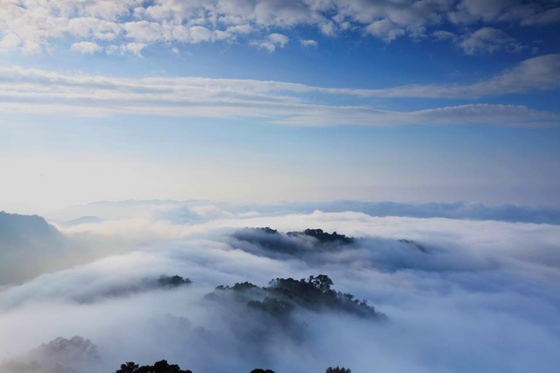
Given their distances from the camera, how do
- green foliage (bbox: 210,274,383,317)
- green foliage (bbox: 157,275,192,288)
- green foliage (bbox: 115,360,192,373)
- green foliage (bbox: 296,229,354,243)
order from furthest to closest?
green foliage (bbox: 296,229,354,243) → green foliage (bbox: 157,275,192,288) → green foliage (bbox: 210,274,383,317) → green foliage (bbox: 115,360,192,373)

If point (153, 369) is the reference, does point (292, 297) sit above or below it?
below

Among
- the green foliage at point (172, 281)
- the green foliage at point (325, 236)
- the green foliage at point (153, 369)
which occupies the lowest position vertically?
the green foliage at point (325, 236)

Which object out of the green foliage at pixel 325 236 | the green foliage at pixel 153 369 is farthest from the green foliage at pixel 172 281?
the green foliage at pixel 325 236

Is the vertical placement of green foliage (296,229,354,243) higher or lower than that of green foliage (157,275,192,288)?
lower

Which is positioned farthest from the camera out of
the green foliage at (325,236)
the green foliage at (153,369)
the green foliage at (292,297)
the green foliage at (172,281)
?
the green foliage at (325,236)

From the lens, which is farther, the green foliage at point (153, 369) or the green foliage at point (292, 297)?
the green foliage at point (292, 297)

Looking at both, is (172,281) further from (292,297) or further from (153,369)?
(153,369)

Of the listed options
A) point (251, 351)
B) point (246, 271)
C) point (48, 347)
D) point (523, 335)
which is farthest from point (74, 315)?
point (523, 335)

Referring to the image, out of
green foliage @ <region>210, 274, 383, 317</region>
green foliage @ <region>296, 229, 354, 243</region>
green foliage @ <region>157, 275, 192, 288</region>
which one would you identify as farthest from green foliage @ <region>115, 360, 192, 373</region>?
green foliage @ <region>296, 229, 354, 243</region>

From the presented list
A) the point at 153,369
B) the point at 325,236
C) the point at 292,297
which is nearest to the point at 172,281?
the point at 292,297

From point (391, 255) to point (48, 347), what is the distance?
166m

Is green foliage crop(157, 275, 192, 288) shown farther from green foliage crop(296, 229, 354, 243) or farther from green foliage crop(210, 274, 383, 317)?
green foliage crop(296, 229, 354, 243)

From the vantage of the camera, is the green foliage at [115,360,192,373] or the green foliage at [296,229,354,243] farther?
the green foliage at [296,229,354,243]

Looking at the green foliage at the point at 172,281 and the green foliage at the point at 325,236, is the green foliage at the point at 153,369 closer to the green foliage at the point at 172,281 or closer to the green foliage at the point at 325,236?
the green foliage at the point at 172,281
